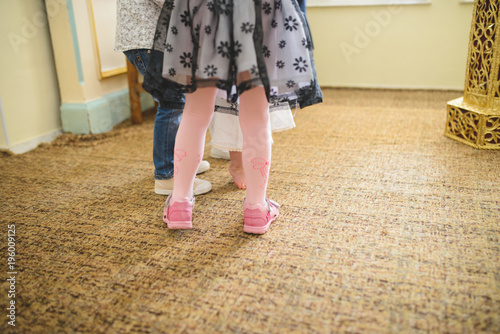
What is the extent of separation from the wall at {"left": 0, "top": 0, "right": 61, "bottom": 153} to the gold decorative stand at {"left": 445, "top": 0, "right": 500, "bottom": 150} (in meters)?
1.95

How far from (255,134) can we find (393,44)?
2393 mm

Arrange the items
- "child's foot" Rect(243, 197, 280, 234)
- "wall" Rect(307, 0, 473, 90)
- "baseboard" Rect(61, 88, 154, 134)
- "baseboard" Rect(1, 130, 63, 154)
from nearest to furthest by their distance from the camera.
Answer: "child's foot" Rect(243, 197, 280, 234) → "baseboard" Rect(1, 130, 63, 154) → "baseboard" Rect(61, 88, 154, 134) → "wall" Rect(307, 0, 473, 90)

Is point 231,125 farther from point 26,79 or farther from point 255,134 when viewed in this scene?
point 26,79

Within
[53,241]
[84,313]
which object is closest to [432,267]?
[84,313]

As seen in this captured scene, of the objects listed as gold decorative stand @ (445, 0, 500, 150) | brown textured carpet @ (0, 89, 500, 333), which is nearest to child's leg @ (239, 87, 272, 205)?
brown textured carpet @ (0, 89, 500, 333)

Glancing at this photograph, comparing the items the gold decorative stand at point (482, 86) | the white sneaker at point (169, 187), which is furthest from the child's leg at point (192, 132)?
the gold decorative stand at point (482, 86)

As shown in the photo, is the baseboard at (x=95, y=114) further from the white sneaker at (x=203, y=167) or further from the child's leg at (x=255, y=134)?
the child's leg at (x=255, y=134)

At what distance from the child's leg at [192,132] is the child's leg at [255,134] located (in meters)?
0.09

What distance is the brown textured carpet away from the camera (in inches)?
31.4

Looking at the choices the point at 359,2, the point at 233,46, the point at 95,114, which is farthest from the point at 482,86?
the point at 95,114

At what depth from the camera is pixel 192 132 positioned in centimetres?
102

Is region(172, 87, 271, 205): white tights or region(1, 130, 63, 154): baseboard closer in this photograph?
region(172, 87, 271, 205): white tights

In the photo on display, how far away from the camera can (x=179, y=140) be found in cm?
103

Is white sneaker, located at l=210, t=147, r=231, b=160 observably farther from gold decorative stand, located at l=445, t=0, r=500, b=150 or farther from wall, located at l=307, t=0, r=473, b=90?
wall, located at l=307, t=0, r=473, b=90
